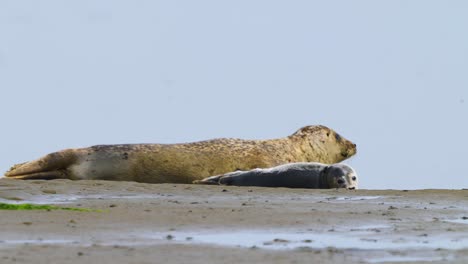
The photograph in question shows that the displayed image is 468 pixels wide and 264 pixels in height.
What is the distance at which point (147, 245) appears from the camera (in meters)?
6.20

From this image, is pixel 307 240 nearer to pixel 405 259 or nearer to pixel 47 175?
pixel 405 259

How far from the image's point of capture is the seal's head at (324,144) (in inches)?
643

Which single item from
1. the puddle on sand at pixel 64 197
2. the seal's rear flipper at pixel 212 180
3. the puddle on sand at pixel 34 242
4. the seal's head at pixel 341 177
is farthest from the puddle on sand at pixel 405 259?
the seal's rear flipper at pixel 212 180

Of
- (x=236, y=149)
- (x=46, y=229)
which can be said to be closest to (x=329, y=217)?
(x=46, y=229)

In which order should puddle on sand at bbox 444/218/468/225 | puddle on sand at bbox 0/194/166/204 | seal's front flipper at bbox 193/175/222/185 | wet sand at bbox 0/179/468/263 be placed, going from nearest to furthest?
wet sand at bbox 0/179/468/263
puddle on sand at bbox 444/218/468/225
puddle on sand at bbox 0/194/166/204
seal's front flipper at bbox 193/175/222/185

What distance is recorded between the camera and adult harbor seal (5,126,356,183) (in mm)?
14281

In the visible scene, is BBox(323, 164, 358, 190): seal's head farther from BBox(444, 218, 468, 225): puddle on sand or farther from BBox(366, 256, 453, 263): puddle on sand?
BBox(366, 256, 453, 263): puddle on sand

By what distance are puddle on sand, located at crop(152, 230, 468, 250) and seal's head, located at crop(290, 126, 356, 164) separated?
915 cm

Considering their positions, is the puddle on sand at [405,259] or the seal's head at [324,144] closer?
the puddle on sand at [405,259]

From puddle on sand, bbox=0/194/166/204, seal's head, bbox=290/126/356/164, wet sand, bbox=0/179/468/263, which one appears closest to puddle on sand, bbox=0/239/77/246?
wet sand, bbox=0/179/468/263

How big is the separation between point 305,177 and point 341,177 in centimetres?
40

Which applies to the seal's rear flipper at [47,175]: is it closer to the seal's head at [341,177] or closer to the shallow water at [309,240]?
the seal's head at [341,177]

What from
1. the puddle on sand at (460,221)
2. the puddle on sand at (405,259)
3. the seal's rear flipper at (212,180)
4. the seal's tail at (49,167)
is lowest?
the puddle on sand at (405,259)

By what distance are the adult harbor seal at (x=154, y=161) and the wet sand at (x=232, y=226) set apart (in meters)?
2.68
